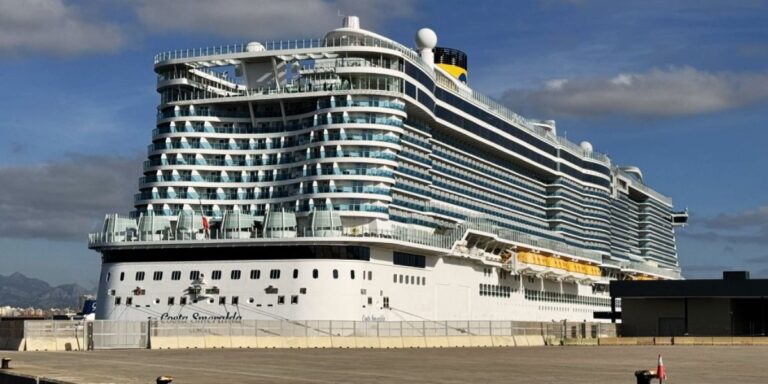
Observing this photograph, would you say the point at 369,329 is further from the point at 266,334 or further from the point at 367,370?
the point at 367,370

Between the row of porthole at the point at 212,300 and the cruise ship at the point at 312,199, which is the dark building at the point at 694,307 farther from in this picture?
the row of porthole at the point at 212,300

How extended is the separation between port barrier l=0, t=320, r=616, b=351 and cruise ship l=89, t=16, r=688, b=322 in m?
2.51

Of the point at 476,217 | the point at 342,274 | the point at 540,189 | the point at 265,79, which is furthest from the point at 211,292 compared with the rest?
the point at 540,189

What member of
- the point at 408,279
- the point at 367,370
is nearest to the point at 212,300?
the point at 408,279

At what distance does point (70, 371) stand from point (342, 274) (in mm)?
42164

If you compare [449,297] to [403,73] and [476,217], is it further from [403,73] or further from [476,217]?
[403,73]

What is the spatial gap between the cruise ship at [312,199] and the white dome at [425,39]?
23cm

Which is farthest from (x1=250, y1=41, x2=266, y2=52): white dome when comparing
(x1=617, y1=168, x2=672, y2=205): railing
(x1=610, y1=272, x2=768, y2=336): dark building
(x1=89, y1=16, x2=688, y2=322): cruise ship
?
(x1=617, y1=168, x2=672, y2=205): railing

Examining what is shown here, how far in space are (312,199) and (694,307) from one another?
37.2 metres

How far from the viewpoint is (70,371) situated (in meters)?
36.3

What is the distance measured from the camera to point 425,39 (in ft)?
364

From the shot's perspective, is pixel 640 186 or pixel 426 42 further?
pixel 640 186

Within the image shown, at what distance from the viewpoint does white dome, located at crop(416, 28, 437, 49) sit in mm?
110688

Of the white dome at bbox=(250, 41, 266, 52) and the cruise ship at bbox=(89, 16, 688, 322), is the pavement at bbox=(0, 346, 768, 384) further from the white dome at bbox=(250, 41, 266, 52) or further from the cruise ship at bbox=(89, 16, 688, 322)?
the white dome at bbox=(250, 41, 266, 52)
